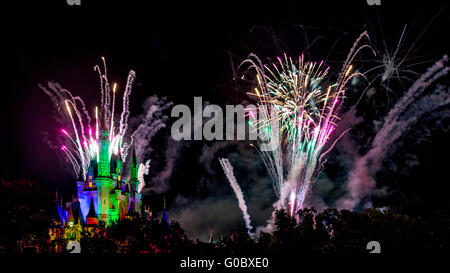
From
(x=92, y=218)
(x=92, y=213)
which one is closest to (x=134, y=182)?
(x=92, y=213)

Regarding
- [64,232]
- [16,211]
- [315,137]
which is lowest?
[64,232]

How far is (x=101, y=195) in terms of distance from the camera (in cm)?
8200

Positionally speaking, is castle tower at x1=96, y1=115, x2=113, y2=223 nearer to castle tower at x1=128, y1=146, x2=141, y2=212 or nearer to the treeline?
castle tower at x1=128, y1=146, x2=141, y2=212

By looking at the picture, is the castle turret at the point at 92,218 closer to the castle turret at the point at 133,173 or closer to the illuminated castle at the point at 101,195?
the illuminated castle at the point at 101,195

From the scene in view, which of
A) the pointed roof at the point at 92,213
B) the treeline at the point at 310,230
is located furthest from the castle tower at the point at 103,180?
the treeline at the point at 310,230

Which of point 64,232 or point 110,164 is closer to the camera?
point 64,232

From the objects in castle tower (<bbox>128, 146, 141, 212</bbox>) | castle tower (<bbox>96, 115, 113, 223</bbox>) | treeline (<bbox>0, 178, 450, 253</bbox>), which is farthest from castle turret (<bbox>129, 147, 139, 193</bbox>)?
treeline (<bbox>0, 178, 450, 253</bbox>)

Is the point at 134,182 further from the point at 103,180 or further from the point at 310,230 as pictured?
the point at 310,230

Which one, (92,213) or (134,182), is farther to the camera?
(134,182)

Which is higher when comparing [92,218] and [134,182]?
[134,182]
